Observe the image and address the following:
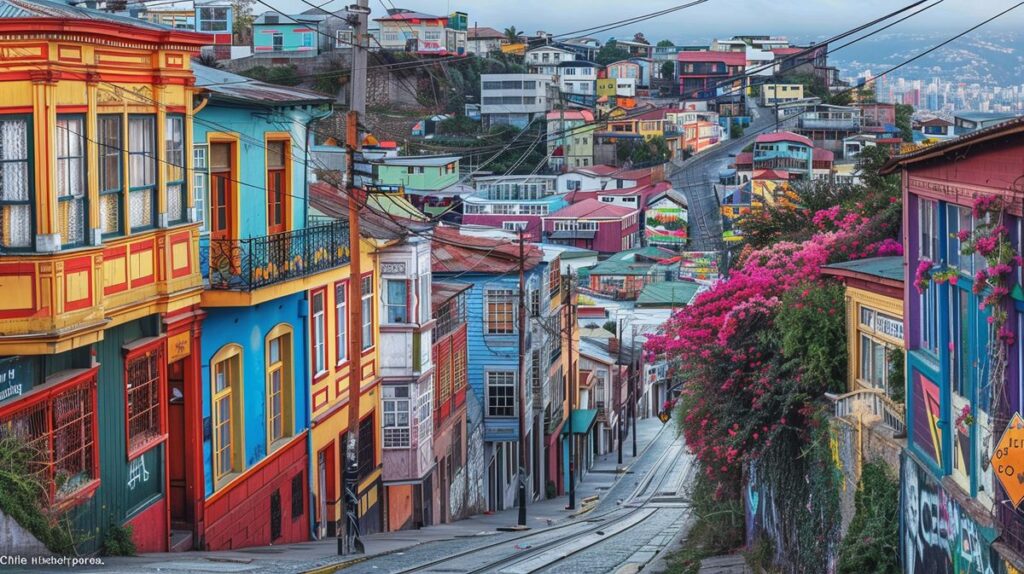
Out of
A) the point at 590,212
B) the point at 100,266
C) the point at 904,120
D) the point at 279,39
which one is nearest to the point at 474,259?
the point at 100,266

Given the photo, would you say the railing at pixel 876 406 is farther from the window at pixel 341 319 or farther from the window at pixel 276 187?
the window at pixel 341 319

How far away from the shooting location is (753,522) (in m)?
23.3

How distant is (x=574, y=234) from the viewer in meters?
108

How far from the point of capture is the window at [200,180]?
20.2 metres

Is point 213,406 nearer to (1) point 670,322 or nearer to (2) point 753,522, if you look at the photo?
(1) point 670,322

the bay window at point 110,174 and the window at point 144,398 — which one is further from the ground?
the bay window at point 110,174

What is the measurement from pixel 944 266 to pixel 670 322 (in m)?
10.1

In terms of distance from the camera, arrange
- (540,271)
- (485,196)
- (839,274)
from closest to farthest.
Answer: (839,274) < (540,271) < (485,196)

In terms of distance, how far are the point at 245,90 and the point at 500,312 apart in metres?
21.4

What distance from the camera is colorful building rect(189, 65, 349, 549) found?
66.8ft

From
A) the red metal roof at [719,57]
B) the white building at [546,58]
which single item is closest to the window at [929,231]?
the white building at [546,58]

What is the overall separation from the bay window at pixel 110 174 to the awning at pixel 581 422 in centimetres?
3706

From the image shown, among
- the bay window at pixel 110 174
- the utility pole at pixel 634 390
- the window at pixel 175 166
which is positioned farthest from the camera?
the utility pole at pixel 634 390

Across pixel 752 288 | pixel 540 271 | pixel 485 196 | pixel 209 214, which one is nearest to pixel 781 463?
pixel 752 288
